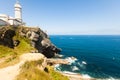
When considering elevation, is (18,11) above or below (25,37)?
above

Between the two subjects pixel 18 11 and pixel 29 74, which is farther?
pixel 18 11

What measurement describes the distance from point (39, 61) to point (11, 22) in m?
50.4

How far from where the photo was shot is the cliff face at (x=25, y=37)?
53.0 meters

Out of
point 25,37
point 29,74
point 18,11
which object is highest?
point 18,11

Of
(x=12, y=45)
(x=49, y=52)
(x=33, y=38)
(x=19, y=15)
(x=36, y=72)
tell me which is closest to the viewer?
(x=36, y=72)

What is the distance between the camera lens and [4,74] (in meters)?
21.1

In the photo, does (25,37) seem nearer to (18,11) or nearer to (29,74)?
(18,11)

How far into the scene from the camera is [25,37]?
64875 millimetres

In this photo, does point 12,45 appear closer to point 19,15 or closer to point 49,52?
point 19,15

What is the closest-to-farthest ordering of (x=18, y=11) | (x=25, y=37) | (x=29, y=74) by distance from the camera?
(x=29, y=74) < (x=25, y=37) < (x=18, y=11)

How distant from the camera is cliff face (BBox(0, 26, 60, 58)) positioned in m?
53.0

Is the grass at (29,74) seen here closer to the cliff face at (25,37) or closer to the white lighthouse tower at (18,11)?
the cliff face at (25,37)

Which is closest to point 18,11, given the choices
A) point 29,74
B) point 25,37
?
point 25,37

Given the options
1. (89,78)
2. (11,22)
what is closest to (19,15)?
(11,22)
